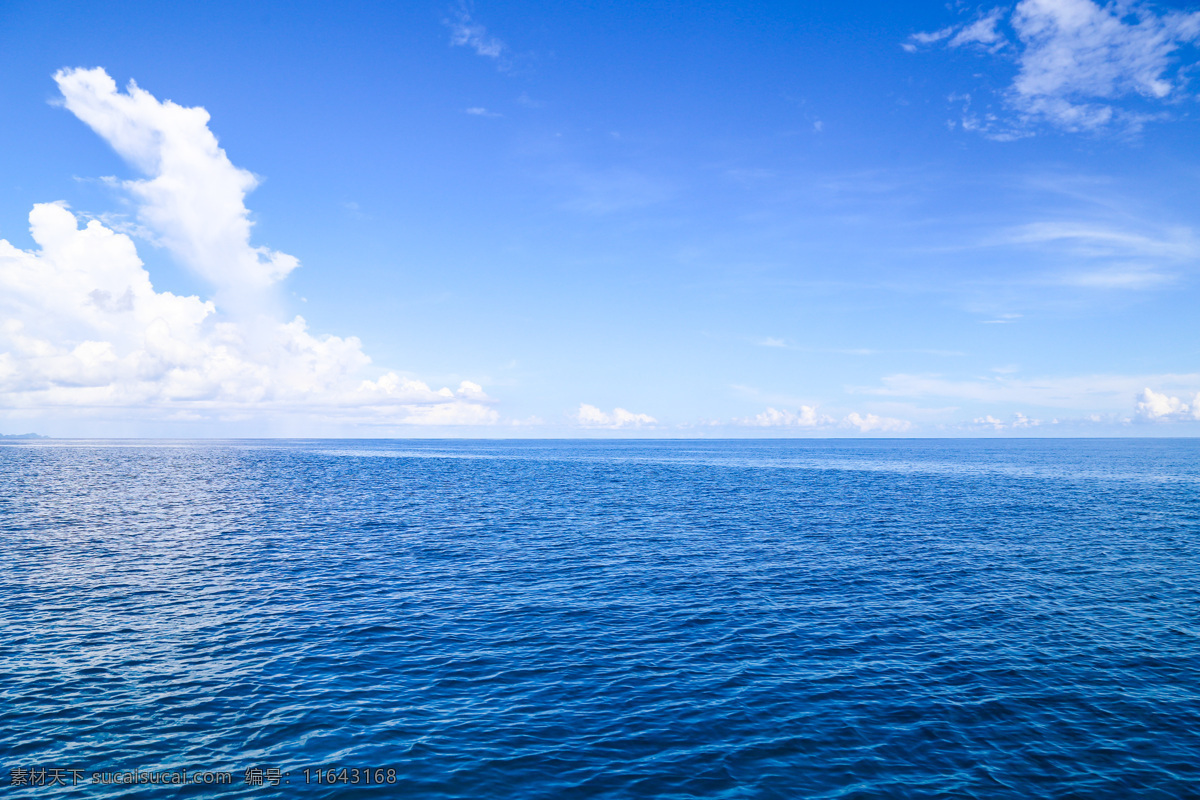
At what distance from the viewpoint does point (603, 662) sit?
26250mm

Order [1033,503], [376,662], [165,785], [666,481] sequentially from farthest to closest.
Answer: [666,481]
[1033,503]
[376,662]
[165,785]

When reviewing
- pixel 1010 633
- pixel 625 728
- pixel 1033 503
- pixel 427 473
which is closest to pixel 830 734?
pixel 625 728

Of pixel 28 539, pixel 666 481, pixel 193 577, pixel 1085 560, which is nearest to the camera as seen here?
pixel 193 577

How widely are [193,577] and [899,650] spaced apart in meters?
42.2

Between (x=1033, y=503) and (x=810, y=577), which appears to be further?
(x=1033, y=503)

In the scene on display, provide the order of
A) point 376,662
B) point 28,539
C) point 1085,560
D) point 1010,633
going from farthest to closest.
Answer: point 28,539 → point 1085,560 → point 1010,633 → point 376,662

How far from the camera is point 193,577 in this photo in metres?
39.6

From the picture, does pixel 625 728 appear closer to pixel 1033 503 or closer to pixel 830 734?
pixel 830 734

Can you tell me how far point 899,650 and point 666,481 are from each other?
94382 millimetres

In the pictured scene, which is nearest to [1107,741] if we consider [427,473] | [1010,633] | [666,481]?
[1010,633]

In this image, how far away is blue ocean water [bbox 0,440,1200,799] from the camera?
60.1ft

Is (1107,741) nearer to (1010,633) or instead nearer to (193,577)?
(1010,633)

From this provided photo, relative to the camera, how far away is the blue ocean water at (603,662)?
60.1 ft

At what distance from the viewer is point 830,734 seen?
20469mm
